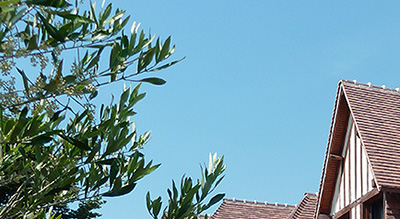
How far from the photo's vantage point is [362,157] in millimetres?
14148

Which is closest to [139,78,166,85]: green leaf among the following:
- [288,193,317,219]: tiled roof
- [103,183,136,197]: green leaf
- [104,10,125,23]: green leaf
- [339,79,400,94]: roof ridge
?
[104,10,125,23]: green leaf

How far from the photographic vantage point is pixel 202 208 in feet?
14.3

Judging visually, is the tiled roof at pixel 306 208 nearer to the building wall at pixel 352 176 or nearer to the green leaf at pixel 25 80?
the building wall at pixel 352 176

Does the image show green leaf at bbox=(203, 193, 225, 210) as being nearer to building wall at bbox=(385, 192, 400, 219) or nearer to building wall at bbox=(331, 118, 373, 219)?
building wall at bbox=(385, 192, 400, 219)

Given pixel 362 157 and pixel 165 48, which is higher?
pixel 362 157

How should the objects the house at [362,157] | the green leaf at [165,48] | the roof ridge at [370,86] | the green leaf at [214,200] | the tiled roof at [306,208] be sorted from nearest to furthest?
1. the green leaf at [165,48]
2. the green leaf at [214,200]
3. the house at [362,157]
4. the roof ridge at [370,86]
5. the tiled roof at [306,208]

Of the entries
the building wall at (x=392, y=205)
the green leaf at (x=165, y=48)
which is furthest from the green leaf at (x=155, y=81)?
the building wall at (x=392, y=205)

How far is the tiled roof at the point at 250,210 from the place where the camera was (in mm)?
22344

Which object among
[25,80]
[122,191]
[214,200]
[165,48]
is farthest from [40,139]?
[214,200]

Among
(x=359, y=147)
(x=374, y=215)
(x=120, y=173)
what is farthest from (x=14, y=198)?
(x=359, y=147)

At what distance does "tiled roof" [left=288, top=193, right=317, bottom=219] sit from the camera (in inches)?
815

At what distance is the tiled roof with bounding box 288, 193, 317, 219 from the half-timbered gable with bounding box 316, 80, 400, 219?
14.8ft

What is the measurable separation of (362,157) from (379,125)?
105 centimetres

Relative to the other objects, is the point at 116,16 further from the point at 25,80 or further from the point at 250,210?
the point at 250,210
